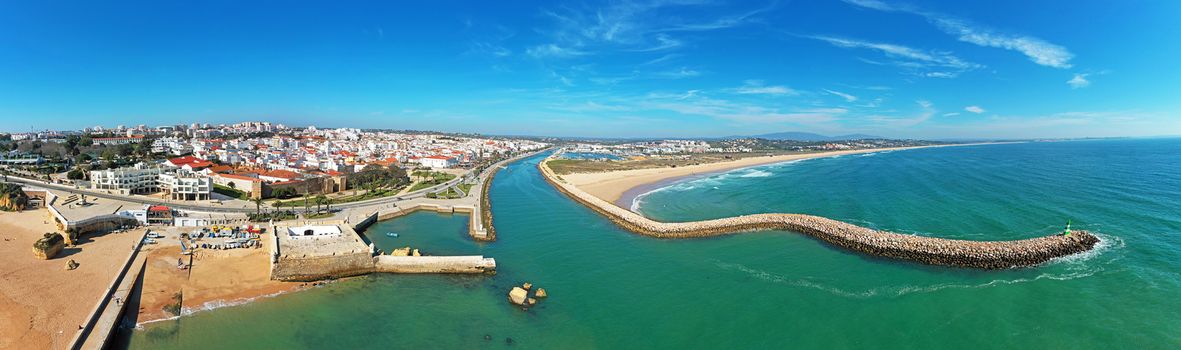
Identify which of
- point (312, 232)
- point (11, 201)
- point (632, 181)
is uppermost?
point (11, 201)

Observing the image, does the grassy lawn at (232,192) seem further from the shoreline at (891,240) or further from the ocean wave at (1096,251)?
the ocean wave at (1096,251)

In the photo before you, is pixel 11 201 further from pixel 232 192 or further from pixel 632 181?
pixel 632 181

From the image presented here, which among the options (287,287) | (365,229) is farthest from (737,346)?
(365,229)

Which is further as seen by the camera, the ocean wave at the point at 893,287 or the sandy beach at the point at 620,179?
the sandy beach at the point at 620,179

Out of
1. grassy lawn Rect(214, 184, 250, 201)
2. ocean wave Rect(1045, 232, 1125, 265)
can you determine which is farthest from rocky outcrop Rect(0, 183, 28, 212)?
ocean wave Rect(1045, 232, 1125, 265)

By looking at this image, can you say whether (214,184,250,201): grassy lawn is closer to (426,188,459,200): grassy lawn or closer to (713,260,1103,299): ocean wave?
(426,188,459,200): grassy lawn

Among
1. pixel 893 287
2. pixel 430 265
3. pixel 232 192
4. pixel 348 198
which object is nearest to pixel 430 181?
pixel 348 198

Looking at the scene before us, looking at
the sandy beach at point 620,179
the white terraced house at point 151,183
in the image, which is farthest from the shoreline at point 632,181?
the white terraced house at point 151,183

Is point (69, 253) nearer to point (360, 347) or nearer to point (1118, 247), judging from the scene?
point (360, 347)
